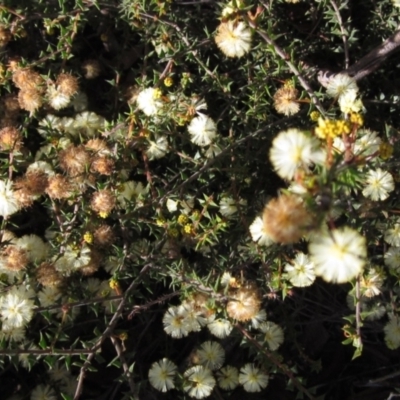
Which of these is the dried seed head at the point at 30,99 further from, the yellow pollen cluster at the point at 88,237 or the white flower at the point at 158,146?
the yellow pollen cluster at the point at 88,237

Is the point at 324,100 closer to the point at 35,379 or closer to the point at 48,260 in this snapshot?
the point at 48,260

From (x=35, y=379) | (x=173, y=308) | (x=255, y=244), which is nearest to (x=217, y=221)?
(x=255, y=244)

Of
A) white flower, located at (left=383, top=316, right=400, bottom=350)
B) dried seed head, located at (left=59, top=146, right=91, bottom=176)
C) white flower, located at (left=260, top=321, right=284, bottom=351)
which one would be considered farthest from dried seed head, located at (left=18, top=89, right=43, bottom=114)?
white flower, located at (left=383, top=316, right=400, bottom=350)

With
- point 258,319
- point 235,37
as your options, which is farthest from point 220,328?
point 235,37

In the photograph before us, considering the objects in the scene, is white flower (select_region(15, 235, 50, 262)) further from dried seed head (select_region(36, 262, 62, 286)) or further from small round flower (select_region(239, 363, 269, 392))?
small round flower (select_region(239, 363, 269, 392))

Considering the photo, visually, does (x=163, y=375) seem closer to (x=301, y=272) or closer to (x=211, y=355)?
(x=211, y=355)

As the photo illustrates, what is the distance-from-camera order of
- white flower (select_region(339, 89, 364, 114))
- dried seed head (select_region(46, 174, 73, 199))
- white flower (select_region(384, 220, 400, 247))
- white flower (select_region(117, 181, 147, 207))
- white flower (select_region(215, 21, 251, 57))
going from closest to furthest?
white flower (select_region(339, 89, 364, 114)) → white flower (select_region(215, 21, 251, 57)) → dried seed head (select_region(46, 174, 73, 199)) → white flower (select_region(384, 220, 400, 247)) → white flower (select_region(117, 181, 147, 207))
